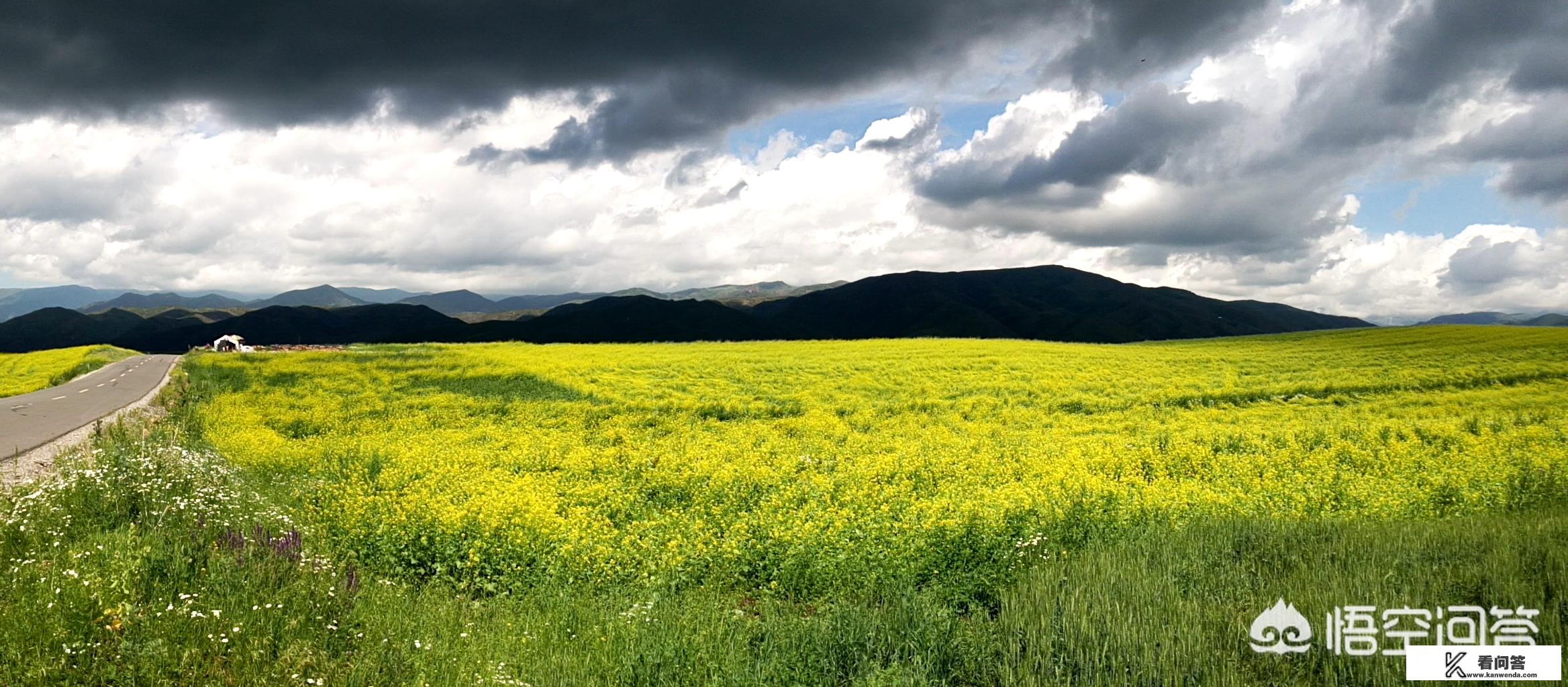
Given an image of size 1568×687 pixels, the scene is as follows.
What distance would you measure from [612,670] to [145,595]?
4.98 m

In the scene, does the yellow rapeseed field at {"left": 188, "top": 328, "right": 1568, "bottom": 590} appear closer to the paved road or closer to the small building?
the paved road

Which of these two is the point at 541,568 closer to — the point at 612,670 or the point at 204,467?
the point at 612,670

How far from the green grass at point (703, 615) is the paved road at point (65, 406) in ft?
37.3

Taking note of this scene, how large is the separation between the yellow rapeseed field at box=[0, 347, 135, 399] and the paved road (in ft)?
6.20

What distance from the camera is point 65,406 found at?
2573 centimetres

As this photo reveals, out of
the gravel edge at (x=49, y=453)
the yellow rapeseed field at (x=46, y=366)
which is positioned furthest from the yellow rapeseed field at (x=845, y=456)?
the yellow rapeseed field at (x=46, y=366)

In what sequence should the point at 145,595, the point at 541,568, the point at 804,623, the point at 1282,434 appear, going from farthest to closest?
the point at 1282,434 → the point at 541,568 → the point at 804,623 → the point at 145,595

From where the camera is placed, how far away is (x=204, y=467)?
14117mm

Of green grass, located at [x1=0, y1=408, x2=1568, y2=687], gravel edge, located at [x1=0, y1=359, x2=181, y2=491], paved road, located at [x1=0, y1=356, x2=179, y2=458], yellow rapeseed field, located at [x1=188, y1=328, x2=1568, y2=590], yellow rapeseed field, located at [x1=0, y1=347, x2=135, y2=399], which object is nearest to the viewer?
green grass, located at [x1=0, y1=408, x2=1568, y2=687]

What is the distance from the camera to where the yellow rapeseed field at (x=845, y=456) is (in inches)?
443

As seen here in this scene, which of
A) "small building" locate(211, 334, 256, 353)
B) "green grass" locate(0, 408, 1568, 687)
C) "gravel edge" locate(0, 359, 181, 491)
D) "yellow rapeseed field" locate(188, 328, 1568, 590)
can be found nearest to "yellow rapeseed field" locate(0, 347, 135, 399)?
"small building" locate(211, 334, 256, 353)

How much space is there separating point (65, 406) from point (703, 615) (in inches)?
1200

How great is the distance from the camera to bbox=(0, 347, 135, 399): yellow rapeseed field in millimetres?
40062

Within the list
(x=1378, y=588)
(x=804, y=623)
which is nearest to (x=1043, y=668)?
(x=804, y=623)
